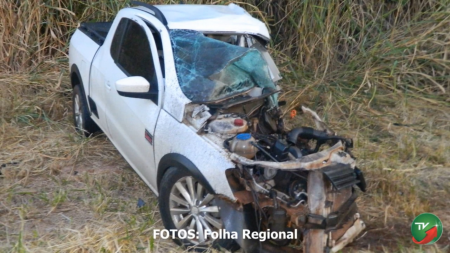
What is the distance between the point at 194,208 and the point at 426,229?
1.82 m

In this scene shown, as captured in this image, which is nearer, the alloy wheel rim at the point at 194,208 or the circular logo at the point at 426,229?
the alloy wheel rim at the point at 194,208

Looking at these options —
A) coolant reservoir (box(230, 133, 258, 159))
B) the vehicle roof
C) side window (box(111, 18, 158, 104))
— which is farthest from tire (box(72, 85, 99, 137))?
coolant reservoir (box(230, 133, 258, 159))

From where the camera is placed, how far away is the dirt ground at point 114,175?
4.83m

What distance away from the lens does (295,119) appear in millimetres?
7102

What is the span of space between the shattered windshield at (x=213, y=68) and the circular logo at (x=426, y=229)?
5.16 ft

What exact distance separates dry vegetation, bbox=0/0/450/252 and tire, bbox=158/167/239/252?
230 mm

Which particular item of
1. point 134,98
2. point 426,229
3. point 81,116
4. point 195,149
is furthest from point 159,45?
point 426,229

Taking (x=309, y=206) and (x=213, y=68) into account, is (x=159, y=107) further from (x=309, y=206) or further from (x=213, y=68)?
(x=309, y=206)

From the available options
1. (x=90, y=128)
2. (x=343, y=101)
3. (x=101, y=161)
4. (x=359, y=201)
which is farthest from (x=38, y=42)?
(x=359, y=201)

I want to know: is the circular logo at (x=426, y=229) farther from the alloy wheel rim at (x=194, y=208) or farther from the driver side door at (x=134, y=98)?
the driver side door at (x=134, y=98)

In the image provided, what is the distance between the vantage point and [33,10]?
827 cm

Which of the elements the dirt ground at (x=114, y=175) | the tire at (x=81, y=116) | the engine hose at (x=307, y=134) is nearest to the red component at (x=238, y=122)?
→ the engine hose at (x=307, y=134)

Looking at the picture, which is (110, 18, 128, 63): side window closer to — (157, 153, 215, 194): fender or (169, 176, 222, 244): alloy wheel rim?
(157, 153, 215, 194): fender

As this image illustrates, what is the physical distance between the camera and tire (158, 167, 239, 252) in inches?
173
